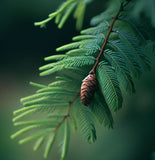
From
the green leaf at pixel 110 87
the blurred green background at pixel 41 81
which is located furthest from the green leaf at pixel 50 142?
the blurred green background at pixel 41 81

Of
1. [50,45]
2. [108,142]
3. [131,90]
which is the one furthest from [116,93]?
[50,45]

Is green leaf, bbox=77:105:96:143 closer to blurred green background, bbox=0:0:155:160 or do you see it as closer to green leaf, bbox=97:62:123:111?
green leaf, bbox=97:62:123:111


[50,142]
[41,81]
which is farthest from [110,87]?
[41,81]

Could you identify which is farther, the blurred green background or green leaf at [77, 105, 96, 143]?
the blurred green background

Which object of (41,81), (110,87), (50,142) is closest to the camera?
(110,87)

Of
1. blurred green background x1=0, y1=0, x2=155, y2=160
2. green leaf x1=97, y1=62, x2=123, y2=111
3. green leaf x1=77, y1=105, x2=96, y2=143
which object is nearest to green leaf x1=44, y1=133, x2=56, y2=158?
green leaf x1=77, y1=105, x2=96, y2=143

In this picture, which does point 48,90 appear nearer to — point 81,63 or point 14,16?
point 81,63

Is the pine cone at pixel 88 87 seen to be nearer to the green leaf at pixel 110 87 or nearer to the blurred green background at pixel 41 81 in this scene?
the green leaf at pixel 110 87

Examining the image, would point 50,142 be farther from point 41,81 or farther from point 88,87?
point 41,81

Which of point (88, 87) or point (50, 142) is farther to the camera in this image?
point (50, 142)
